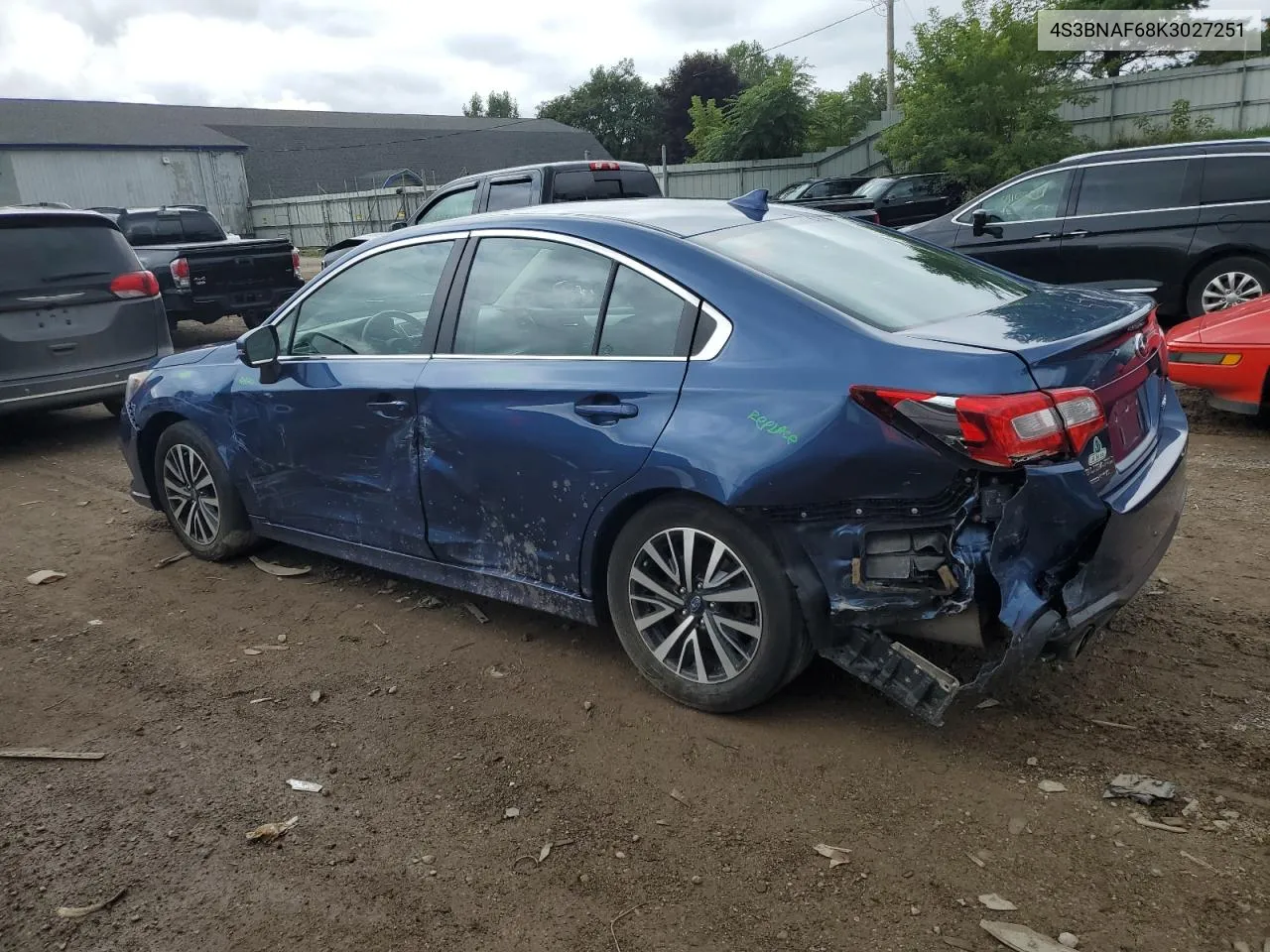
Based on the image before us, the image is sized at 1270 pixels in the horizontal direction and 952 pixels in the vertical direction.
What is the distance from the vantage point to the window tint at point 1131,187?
9570 millimetres

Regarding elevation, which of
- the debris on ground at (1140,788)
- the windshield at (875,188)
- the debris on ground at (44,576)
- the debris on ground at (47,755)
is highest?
the windshield at (875,188)

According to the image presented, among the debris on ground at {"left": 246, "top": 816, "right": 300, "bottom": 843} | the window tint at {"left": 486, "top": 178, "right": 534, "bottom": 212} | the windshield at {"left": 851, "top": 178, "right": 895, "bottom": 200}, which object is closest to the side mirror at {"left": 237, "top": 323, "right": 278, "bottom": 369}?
the debris on ground at {"left": 246, "top": 816, "right": 300, "bottom": 843}

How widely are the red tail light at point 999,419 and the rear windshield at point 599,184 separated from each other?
7.46 metres

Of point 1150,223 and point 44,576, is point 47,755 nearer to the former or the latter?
point 44,576

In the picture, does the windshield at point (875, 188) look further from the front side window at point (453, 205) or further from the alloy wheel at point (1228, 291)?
the alloy wheel at point (1228, 291)

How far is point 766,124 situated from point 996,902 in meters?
35.1

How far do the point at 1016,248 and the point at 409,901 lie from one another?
9.47 m

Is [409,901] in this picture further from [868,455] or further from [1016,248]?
[1016,248]

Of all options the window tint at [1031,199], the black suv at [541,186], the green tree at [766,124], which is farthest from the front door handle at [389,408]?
the green tree at [766,124]

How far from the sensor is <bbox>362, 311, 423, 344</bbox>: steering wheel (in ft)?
14.1

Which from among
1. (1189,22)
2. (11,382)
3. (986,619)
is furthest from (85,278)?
(1189,22)

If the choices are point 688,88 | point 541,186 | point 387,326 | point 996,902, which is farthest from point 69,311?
point 688,88

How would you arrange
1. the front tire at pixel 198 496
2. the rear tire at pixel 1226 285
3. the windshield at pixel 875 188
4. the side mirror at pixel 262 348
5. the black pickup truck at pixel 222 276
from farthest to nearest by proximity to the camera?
the windshield at pixel 875 188 → the black pickup truck at pixel 222 276 → the rear tire at pixel 1226 285 → the front tire at pixel 198 496 → the side mirror at pixel 262 348

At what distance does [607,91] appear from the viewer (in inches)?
3034
